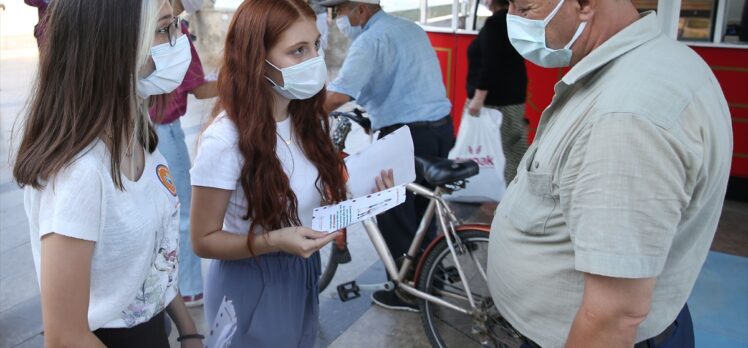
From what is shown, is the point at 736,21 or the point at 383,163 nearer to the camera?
the point at 383,163

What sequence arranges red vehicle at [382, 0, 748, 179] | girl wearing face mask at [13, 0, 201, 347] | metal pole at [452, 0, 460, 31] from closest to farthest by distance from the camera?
girl wearing face mask at [13, 0, 201, 347], red vehicle at [382, 0, 748, 179], metal pole at [452, 0, 460, 31]

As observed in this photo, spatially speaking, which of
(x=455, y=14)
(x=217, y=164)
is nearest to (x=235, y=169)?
(x=217, y=164)

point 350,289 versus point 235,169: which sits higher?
point 235,169

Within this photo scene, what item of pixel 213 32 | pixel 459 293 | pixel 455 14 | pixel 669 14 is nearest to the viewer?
pixel 459 293

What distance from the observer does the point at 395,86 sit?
3326 millimetres

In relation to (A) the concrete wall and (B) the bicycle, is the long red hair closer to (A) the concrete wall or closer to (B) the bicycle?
(B) the bicycle

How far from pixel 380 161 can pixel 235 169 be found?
19.2 inches

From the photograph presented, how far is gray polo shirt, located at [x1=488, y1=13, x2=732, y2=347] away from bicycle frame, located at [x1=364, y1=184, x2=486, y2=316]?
4.63 feet

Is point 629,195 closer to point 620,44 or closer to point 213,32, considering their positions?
point 620,44

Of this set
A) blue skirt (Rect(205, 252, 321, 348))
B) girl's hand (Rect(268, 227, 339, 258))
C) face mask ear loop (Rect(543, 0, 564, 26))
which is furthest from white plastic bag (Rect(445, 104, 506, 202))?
face mask ear loop (Rect(543, 0, 564, 26))

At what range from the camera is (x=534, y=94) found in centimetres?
549

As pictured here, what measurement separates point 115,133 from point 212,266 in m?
0.77

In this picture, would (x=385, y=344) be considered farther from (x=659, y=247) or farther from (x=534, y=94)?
(x=534, y=94)

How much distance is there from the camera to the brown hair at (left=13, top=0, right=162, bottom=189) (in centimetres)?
117
